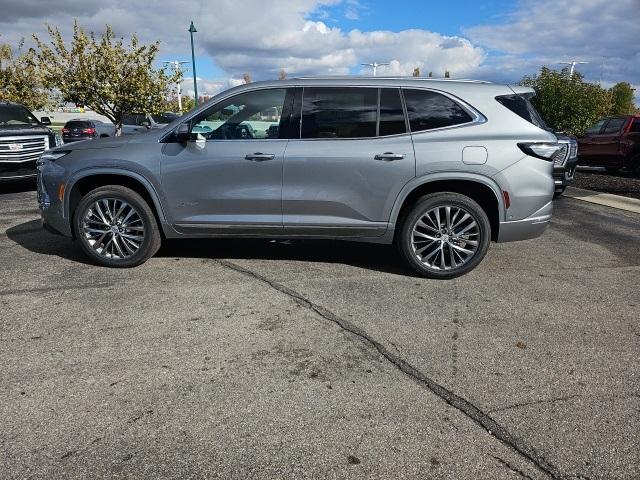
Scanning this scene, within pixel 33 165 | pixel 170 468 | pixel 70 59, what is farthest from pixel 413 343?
pixel 70 59

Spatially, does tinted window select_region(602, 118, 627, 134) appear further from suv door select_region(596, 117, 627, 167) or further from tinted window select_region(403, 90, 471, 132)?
tinted window select_region(403, 90, 471, 132)

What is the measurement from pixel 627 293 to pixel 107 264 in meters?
5.00

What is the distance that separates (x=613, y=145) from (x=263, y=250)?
12.5m

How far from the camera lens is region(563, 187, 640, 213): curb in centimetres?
938

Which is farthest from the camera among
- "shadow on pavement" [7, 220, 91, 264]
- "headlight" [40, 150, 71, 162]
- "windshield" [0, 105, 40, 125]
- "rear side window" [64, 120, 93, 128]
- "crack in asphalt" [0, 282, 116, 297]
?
"rear side window" [64, 120, 93, 128]

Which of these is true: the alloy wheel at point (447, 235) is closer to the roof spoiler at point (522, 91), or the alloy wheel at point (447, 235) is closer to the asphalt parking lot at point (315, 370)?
the asphalt parking lot at point (315, 370)

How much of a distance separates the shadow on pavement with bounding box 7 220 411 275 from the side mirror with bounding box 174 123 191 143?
138cm

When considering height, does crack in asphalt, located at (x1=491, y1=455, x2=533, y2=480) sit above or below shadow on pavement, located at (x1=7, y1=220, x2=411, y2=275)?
below

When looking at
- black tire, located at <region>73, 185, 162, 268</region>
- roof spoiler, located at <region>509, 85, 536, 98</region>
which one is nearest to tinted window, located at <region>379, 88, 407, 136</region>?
roof spoiler, located at <region>509, 85, 536, 98</region>

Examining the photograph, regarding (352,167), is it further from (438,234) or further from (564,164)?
(564,164)

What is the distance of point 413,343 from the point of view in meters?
3.67

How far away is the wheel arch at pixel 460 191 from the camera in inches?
189

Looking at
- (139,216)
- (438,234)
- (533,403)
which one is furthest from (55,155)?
(533,403)

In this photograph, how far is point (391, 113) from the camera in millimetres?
4910
